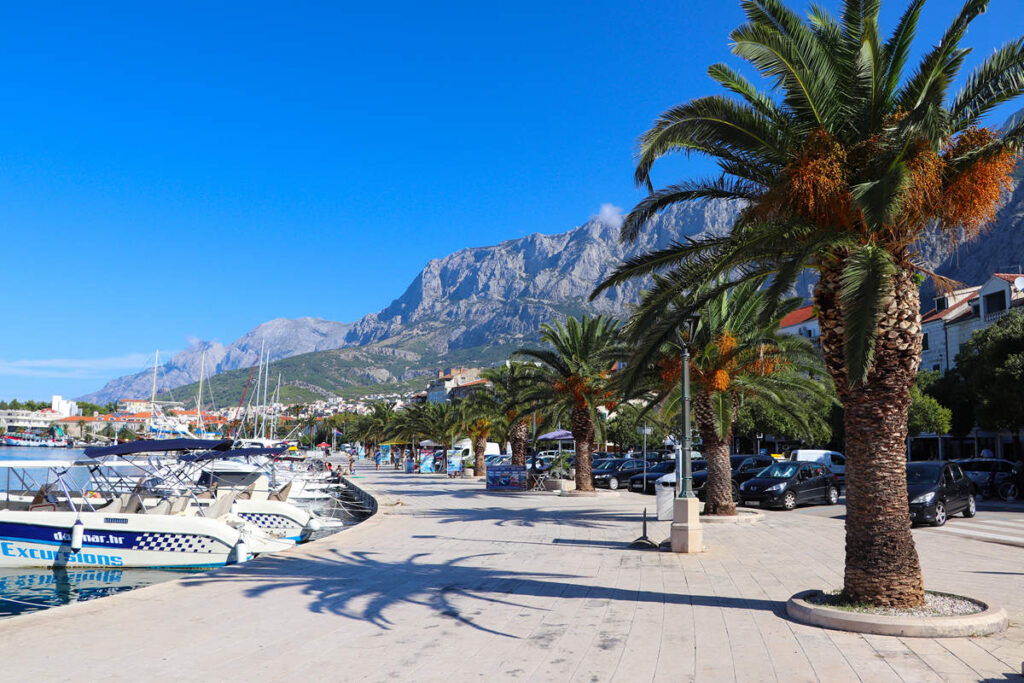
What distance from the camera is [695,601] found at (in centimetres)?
955

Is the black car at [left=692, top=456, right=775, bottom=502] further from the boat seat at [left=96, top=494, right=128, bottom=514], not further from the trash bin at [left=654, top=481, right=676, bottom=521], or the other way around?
the boat seat at [left=96, top=494, right=128, bottom=514]

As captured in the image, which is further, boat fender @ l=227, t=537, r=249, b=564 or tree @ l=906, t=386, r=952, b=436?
tree @ l=906, t=386, r=952, b=436

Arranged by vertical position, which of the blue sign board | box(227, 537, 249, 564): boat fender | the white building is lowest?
box(227, 537, 249, 564): boat fender

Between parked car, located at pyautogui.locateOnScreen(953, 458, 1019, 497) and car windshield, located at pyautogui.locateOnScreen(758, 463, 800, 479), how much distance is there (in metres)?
8.81

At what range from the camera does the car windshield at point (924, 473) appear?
65.8ft

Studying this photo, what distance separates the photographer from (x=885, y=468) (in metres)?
8.41

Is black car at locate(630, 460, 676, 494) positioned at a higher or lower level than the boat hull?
higher

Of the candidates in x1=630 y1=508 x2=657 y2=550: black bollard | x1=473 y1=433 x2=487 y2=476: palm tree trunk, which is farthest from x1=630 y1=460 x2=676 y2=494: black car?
x1=473 y1=433 x2=487 y2=476: palm tree trunk

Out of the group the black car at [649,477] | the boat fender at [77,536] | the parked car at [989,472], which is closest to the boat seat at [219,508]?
the boat fender at [77,536]

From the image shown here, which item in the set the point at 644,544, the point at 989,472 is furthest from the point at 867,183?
the point at 989,472

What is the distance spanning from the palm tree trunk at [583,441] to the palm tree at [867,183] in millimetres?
19689

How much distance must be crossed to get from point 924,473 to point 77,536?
21.5 metres

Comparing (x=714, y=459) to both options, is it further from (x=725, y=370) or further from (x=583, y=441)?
(x=583, y=441)

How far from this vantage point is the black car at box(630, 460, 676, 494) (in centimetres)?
3356
